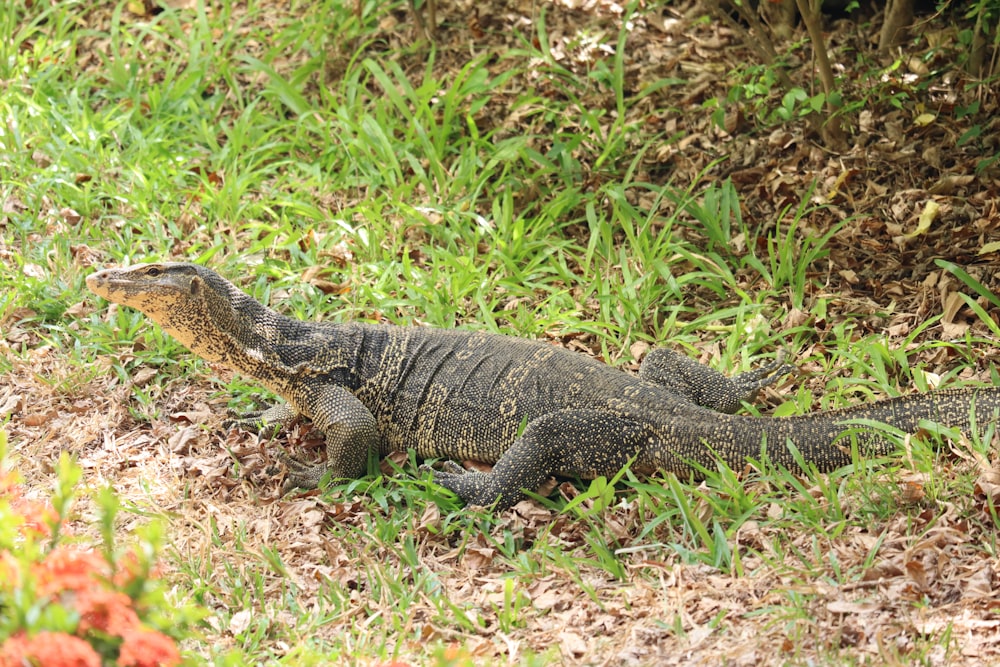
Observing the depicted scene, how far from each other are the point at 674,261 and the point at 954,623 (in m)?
3.50

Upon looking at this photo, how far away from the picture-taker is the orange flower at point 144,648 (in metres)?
2.50

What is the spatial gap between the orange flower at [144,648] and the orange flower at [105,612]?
0.10 ft

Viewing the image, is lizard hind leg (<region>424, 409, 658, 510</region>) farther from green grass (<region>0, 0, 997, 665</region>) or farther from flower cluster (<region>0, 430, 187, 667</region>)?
flower cluster (<region>0, 430, 187, 667</region>)

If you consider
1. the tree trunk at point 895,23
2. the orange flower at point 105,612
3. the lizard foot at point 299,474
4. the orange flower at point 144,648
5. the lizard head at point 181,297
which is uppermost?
the tree trunk at point 895,23

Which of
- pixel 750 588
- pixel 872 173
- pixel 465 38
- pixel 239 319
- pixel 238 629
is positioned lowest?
pixel 238 629

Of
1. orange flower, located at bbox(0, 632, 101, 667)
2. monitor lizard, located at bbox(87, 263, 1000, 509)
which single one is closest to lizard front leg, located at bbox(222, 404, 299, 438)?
monitor lizard, located at bbox(87, 263, 1000, 509)

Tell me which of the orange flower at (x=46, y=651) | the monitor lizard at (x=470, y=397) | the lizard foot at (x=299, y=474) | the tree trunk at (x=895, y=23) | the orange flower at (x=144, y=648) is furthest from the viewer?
the tree trunk at (x=895, y=23)

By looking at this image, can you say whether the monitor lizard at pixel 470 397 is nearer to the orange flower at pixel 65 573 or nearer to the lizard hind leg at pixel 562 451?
the lizard hind leg at pixel 562 451

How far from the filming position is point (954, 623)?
3.63 m

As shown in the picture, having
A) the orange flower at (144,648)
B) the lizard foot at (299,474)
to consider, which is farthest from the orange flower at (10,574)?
the lizard foot at (299,474)

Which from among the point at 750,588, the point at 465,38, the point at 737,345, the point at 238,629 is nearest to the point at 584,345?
the point at 737,345

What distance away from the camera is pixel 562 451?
5.04 metres

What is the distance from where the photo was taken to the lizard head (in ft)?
17.3

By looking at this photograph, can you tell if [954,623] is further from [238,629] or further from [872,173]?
[872,173]
